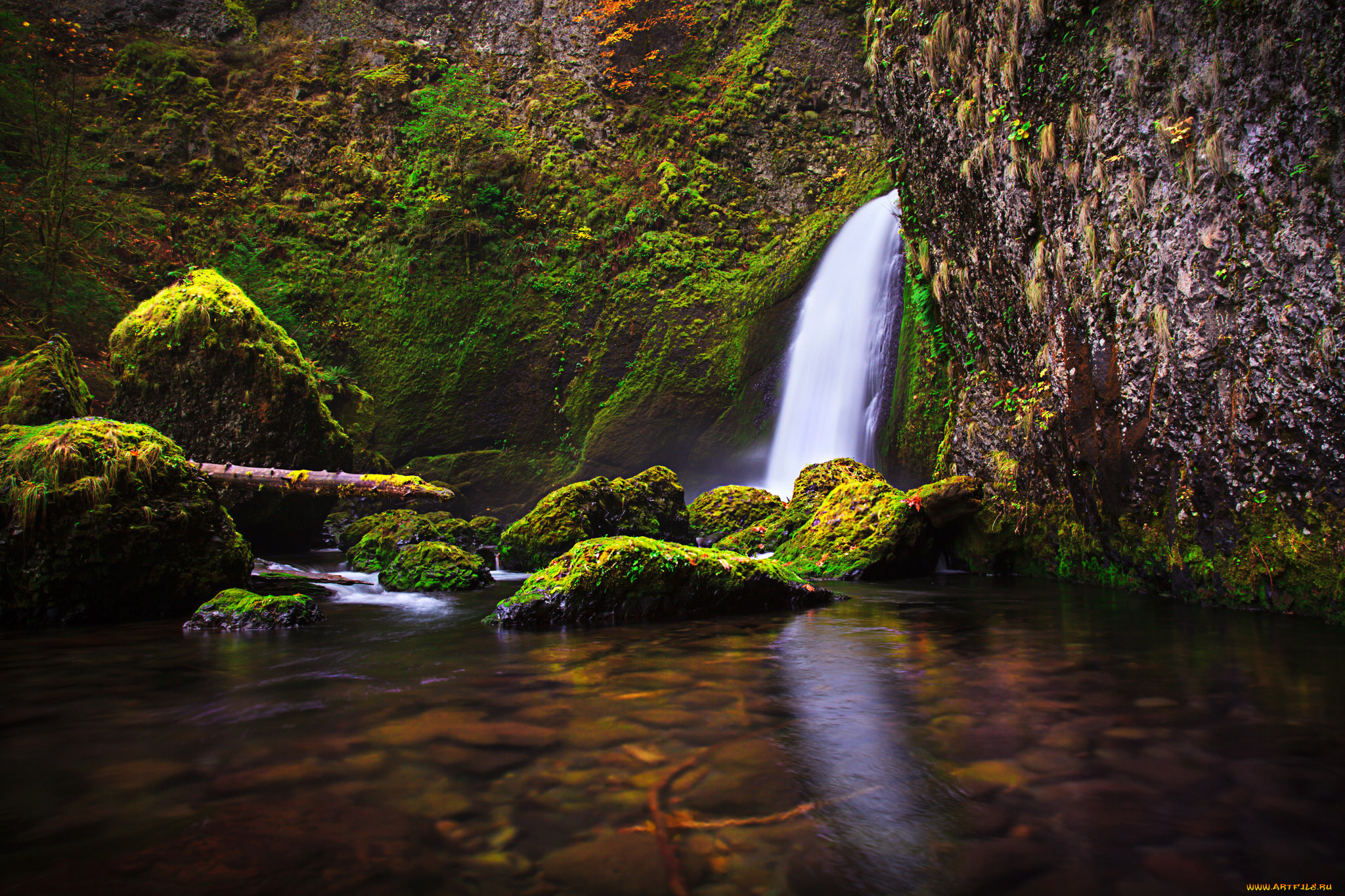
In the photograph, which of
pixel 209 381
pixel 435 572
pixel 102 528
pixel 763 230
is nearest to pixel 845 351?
pixel 763 230

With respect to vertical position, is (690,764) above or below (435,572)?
below

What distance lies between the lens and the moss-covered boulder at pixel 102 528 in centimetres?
528

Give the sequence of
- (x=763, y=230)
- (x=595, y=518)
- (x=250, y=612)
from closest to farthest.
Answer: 1. (x=250, y=612)
2. (x=595, y=518)
3. (x=763, y=230)

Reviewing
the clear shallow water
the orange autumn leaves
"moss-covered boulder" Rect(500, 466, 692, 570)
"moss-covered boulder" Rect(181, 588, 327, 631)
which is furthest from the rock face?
the orange autumn leaves

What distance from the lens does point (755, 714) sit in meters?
3.10

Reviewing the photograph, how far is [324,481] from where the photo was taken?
8.91 m

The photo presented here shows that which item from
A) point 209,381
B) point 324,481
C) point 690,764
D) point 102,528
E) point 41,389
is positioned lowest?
point 690,764

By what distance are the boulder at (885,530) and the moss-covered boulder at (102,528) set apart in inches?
248

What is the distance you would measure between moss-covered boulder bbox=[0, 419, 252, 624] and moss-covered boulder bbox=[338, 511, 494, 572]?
2541 mm

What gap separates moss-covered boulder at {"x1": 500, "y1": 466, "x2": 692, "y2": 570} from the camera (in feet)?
29.8

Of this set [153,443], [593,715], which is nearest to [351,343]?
[153,443]

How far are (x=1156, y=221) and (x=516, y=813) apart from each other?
584 cm

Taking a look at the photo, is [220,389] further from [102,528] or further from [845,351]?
[845,351]

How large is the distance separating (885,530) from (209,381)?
412 inches
